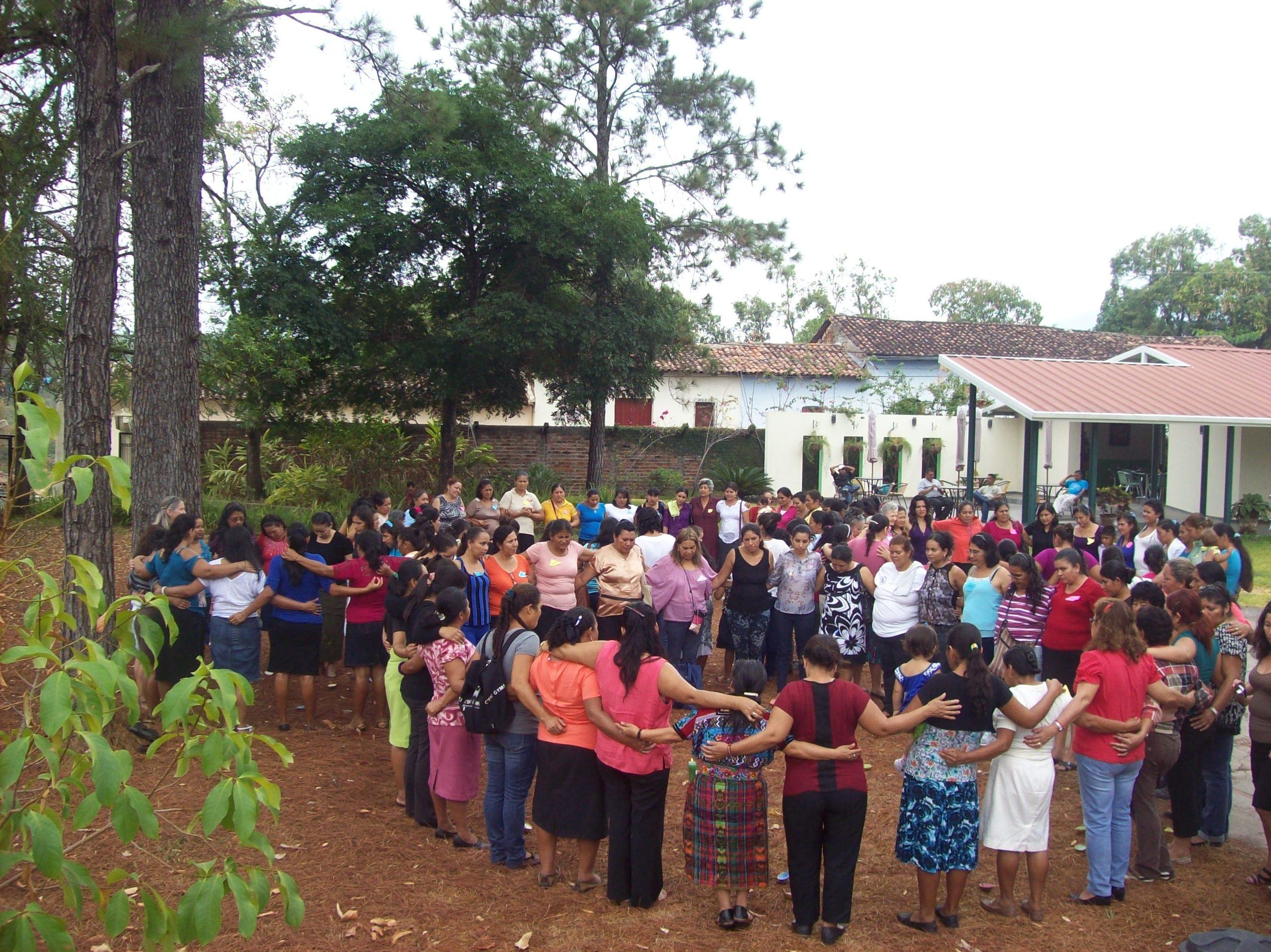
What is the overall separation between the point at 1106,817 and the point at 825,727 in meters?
1.66

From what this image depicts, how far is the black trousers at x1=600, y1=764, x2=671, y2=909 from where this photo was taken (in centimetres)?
463

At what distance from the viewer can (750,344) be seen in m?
34.7

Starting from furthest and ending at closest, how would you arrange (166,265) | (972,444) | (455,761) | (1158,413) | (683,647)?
(972,444) < (1158,413) < (166,265) < (683,647) < (455,761)

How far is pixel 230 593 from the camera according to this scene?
704 cm

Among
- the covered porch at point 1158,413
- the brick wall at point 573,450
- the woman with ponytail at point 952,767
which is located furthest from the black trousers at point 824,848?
the brick wall at point 573,450

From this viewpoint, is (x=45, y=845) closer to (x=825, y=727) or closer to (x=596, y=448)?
(x=825, y=727)

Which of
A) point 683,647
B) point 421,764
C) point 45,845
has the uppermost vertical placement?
point 45,845

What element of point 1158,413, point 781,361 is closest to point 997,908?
point 1158,413

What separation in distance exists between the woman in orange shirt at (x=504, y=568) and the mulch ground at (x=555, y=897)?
4.69 feet

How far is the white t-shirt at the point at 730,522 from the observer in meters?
10.4

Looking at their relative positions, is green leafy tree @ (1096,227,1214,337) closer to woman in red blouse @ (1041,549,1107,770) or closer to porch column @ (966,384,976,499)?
porch column @ (966,384,976,499)

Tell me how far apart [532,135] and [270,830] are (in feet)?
43.8

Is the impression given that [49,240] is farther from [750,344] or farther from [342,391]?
[750,344]

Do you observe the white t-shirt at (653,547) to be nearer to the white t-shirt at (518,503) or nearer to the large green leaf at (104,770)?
the white t-shirt at (518,503)
